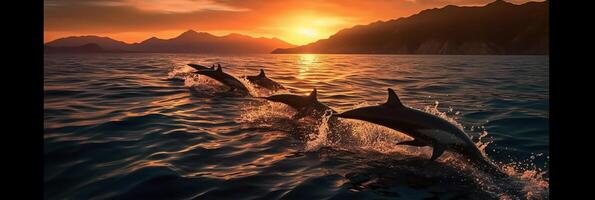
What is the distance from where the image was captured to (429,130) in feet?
28.9

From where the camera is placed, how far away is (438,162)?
29.2ft

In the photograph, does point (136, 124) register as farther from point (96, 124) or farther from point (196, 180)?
point (196, 180)

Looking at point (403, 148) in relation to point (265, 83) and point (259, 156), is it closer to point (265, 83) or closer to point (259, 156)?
point (259, 156)

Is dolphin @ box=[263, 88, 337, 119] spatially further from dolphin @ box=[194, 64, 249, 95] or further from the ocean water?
dolphin @ box=[194, 64, 249, 95]

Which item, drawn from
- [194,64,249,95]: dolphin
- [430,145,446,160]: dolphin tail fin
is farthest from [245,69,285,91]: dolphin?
[430,145,446,160]: dolphin tail fin

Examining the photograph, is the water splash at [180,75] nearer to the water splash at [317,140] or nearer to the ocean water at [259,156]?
the ocean water at [259,156]

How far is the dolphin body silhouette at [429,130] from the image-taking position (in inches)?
333

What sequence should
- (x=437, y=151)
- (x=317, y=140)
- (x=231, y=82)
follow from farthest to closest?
(x=231, y=82) < (x=317, y=140) < (x=437, y=151)

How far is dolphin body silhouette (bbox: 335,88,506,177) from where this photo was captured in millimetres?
8458

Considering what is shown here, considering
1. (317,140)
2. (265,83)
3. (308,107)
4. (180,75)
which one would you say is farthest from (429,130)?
(180,75)

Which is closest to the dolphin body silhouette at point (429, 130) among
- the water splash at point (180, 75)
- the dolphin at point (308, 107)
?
the dolphin at point (308, 107)

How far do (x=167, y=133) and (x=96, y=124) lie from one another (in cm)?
236

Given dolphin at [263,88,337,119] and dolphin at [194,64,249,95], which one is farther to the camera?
dolphin at [194,64,249,95]
